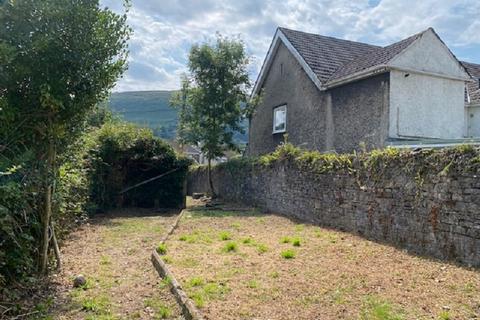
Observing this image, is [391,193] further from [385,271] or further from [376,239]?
[385,271]

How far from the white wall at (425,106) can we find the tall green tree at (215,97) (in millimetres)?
8249

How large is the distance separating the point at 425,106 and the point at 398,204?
782 cm

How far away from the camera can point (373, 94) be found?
13875 millimetres

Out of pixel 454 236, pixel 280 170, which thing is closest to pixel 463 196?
pixel 454 236

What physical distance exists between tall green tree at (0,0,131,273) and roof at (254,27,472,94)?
1037 cm

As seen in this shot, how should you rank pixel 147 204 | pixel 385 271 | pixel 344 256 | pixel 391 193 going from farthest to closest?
pixel 147 204
pixel 391 193
pixel 344 256
pixel 385 271

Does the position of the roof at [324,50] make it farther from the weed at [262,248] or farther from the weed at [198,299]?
the weed at [198,299]

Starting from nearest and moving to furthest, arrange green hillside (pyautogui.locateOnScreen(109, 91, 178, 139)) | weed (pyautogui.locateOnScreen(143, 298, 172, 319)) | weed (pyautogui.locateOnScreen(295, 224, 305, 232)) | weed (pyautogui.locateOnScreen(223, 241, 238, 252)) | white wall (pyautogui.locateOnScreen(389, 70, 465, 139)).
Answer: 1. weed (pyautogui.locateOnScreen(143, 298, 172, 319))
2. weed (pyautogui.locateOnScreen(223, 241, 238, 252))
3. weed (pyautogui.locateOnScreen(295, 224, 305, 232))
4. white wall (pyautogui.locateOnScreen(389, 70, 465, 139))
5. green hillside (pyautogui.locateOnScreen(109, 91, 178, 139))

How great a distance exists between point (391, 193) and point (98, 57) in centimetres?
629

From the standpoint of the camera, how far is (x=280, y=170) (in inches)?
547

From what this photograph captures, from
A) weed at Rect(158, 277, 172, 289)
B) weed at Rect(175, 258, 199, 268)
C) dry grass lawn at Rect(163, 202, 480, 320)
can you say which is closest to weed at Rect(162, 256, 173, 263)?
dry grass lawn at Rect(163, 202, 480, 320)

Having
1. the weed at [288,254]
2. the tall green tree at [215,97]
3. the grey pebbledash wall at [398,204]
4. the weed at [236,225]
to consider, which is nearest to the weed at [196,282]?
the weed at [288,254]

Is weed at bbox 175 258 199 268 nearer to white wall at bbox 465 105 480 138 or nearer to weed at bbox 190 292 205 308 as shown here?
weed at bbox 190 292 205 308

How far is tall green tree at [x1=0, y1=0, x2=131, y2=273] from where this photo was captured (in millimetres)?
5008
